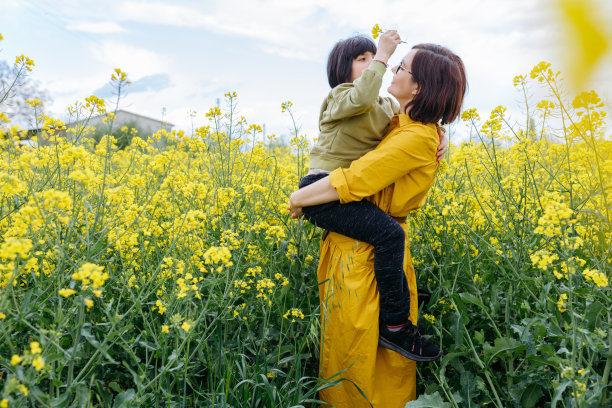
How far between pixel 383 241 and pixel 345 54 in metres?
1.05

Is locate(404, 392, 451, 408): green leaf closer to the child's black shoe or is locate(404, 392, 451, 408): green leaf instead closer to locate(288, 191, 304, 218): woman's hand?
the child's black shoe

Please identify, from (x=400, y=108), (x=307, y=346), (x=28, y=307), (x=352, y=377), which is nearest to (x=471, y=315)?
(x=352, y=377)

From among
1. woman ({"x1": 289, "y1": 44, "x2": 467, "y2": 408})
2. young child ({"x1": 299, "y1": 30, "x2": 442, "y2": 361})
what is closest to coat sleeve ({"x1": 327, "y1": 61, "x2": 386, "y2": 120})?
young child ({"x1": 299, "y1": 30, "x2": 442, "y2": 361})

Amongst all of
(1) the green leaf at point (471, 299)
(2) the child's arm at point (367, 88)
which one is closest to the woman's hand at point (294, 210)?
(2) the child's arm at point (367, 88)

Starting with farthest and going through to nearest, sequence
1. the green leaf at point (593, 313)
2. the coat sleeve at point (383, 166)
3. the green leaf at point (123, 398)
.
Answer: the coat sleeve at point (383, 166) < the green leaf at point (593, 313) < the green leaf at point (123, 398)

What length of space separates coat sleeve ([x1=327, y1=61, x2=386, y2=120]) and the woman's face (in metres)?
0.28

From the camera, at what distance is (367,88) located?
197cm

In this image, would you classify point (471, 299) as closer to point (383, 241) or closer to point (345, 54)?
point (383, 241)

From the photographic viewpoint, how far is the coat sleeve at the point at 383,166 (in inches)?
79.7

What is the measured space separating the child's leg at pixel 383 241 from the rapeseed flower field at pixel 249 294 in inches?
10.5

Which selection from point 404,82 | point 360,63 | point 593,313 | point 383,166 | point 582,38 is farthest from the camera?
point 360,63

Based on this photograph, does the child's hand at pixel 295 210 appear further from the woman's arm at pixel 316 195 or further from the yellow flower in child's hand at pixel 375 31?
the yellow flower in child's hand at pixel 375 31

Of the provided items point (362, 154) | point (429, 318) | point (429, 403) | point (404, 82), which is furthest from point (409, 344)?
point (404, 82)

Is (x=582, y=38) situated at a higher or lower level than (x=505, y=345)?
higher
